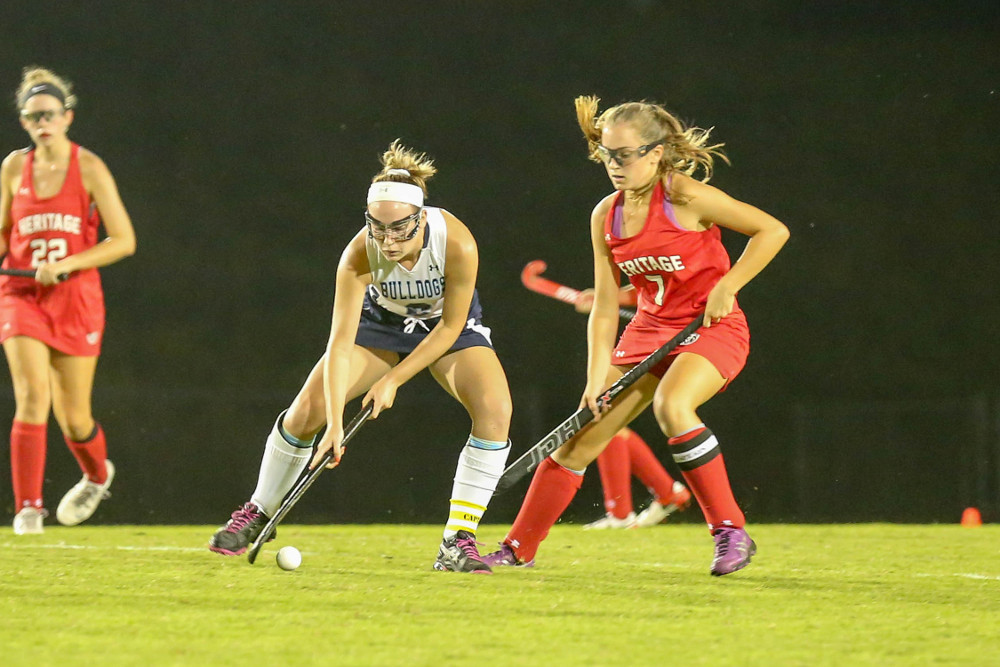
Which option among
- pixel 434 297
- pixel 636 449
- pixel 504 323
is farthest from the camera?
pixel 504 323

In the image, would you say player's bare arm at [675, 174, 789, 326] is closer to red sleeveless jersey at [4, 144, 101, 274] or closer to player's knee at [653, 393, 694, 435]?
player's knee at [653, 393, 694, 435]

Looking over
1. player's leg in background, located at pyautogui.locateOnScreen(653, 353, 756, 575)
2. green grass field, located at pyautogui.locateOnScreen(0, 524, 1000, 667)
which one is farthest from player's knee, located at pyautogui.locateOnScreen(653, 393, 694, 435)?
green grass field, located at pyautogui.locateOnScreen(0, 524, 1000, 667)

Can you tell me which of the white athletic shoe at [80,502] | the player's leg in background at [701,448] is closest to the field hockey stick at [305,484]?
the player's leg in background at [701,448]

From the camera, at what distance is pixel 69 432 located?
484 cm

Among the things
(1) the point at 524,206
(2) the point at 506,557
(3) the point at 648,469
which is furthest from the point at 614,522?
(2) the point at 506,557

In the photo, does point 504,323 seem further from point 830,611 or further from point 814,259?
point 830,611

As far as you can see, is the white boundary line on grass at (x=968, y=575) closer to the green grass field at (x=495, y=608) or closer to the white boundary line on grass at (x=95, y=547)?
the green grass field at (x=495, y=608)

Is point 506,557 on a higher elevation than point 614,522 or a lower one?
higher

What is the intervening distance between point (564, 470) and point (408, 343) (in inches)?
21.6

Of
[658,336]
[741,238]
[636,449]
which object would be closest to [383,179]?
[658,336]

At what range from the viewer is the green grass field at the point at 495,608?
7.30ft

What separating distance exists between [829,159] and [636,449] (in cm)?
184

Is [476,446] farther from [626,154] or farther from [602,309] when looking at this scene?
[626,154]

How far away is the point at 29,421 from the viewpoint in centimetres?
473
